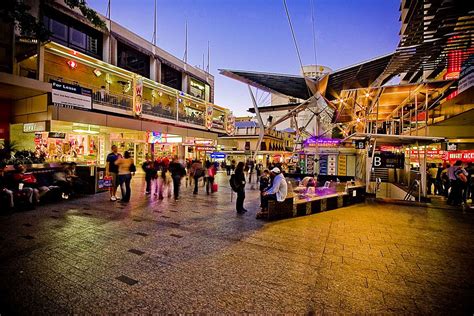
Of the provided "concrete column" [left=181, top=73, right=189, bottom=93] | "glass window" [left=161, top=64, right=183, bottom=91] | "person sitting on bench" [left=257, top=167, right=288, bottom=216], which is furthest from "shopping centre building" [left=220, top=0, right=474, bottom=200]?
"concrete column" [left=181, top=73, right=189, bottom=93]

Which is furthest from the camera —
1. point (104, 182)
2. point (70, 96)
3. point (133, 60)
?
point (133, 60)

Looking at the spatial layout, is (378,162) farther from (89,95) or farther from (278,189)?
(89,95)

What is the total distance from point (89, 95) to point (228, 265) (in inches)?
572

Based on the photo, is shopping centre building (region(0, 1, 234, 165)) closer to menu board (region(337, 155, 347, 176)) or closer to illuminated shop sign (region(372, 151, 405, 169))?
menu board (region(337, 155, 347, 176))

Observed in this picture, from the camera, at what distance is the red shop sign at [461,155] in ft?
42.2

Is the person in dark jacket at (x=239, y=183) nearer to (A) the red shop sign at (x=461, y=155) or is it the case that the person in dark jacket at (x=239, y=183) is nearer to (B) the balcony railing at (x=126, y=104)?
(B) the balcony railing at (x=126, y=104)

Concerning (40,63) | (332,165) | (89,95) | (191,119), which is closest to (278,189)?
(89,95)

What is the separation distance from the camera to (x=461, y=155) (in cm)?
1364

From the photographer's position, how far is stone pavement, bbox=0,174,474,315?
3035 mm

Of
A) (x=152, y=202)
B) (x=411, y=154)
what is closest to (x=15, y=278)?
(x=152, y=202)

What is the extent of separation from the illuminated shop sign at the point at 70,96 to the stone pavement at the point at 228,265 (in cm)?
819

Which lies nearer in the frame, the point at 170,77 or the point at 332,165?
the point at 332,165

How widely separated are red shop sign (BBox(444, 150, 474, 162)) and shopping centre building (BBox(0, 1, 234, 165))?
18204 mm

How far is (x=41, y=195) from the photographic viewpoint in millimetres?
8555
